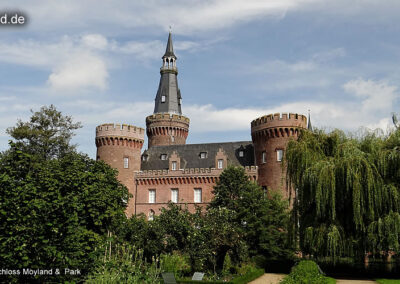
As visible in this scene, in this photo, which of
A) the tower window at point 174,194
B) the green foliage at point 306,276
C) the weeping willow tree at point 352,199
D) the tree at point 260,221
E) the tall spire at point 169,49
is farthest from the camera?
→ the tall spire at point 169,49

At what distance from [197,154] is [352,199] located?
29.6 metres

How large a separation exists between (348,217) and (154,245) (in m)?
13.2

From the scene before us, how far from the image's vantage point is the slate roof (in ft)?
167

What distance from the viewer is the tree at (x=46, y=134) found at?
136 feet

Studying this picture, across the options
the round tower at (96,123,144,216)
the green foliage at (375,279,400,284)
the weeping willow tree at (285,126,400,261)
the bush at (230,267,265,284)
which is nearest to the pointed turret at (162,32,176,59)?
the round tower at (96,123,144,216)

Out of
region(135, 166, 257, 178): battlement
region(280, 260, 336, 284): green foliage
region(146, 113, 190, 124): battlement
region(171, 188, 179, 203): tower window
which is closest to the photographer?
region(280, 260, 336, 284): green foliage

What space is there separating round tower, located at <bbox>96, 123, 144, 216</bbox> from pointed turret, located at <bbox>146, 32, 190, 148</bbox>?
7717 mm

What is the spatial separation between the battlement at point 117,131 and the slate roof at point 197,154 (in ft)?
13.8

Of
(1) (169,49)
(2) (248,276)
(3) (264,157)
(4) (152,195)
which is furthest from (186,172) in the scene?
(2) (248,276)

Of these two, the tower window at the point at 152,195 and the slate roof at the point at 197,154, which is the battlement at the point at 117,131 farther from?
the tower window at the point at 152,195

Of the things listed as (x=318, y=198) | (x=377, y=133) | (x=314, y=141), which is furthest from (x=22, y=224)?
(x=377, y=133)

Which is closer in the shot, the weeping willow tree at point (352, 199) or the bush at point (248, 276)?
the weeping willow tree at point (352, 199)

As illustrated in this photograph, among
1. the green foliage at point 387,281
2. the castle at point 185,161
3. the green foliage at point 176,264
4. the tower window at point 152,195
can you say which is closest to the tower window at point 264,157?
the castle at point 185,161

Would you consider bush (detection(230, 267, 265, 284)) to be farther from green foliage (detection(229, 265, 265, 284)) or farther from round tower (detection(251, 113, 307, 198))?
round tower (detection(251, 113, 307, 198))
